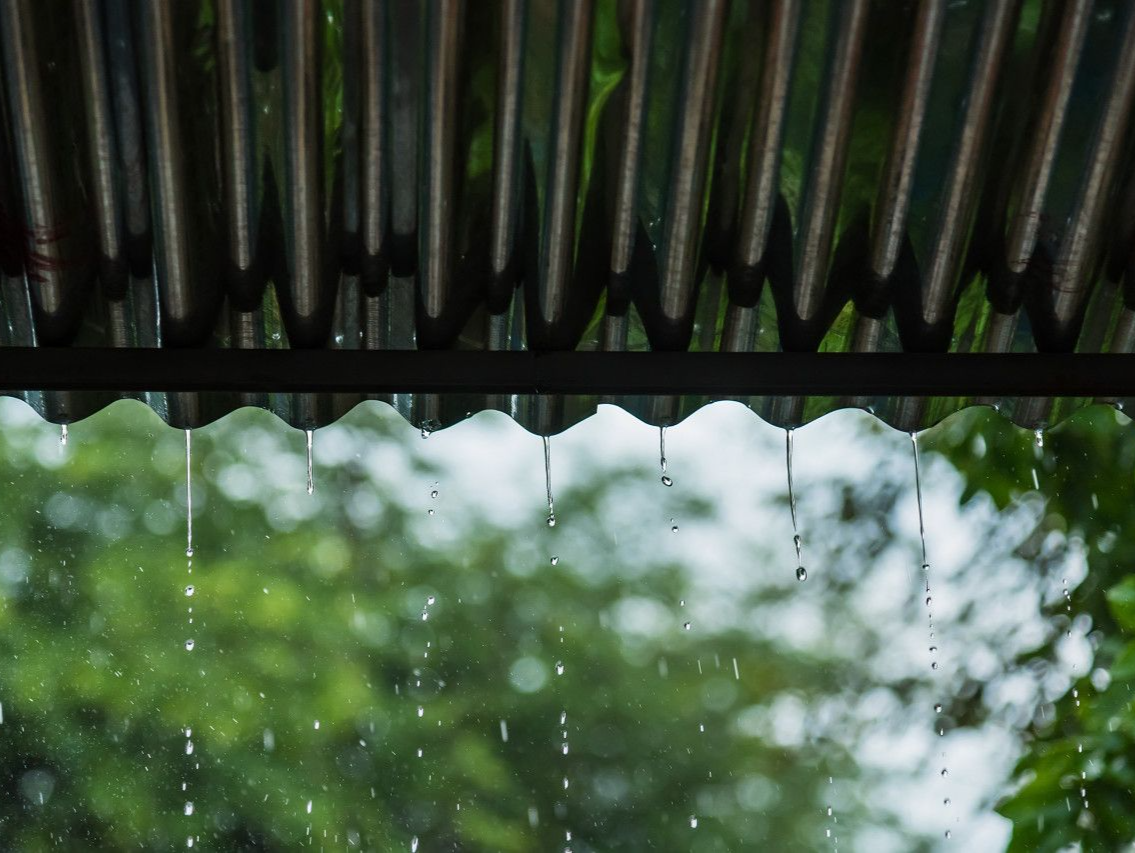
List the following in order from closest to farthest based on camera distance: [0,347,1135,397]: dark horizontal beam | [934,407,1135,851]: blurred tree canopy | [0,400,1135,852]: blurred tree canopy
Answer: [0,347,1135,397]: dark horizontal beam < [934,407,1135,851]: blurred tree canopy < [0,400,1135,852]: blurred tree canopy

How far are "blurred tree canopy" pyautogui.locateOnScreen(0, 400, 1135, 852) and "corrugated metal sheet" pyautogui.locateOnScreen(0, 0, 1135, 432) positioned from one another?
17.3 ft

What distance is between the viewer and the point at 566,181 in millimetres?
1248

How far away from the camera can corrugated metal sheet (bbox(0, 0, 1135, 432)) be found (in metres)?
1.14

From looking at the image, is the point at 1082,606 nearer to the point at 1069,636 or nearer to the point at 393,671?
the point at 1069,636

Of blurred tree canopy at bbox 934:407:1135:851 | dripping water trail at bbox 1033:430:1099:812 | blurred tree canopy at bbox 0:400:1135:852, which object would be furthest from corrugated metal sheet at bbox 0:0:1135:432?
blurred tree canopy at bbox 0:400:1135:852

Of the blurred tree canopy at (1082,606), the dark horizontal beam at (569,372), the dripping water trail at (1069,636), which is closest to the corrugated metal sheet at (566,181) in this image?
the dark horizontal beam at (569,372)

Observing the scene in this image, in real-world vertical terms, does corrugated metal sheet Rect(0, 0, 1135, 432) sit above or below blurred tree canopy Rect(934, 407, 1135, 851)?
above

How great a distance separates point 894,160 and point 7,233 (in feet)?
3.03

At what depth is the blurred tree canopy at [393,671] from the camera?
6828 millimetres

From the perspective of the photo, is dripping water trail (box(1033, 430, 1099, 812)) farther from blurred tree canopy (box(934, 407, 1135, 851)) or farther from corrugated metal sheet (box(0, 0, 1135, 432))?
corrugated metal sheet (box(0, 0, 1135, 432))

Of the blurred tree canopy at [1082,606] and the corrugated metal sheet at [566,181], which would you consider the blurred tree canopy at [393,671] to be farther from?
the corrugated metal sheet at [566,181]

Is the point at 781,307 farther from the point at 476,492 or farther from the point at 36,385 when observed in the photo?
the point at 476,492

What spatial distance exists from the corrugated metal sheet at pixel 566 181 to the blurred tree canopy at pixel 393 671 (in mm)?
5284

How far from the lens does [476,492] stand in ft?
24.9
